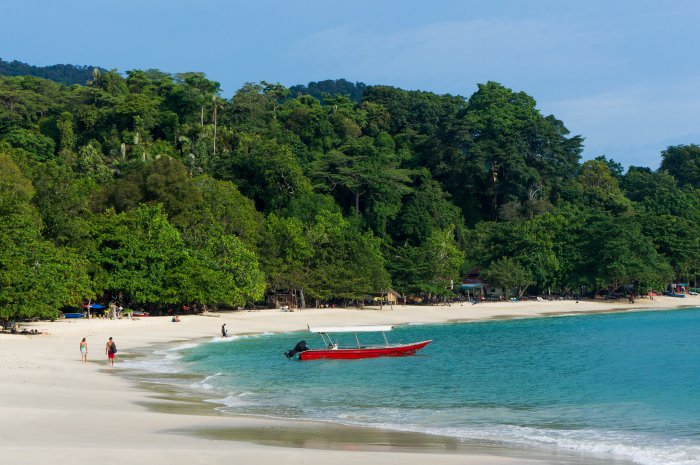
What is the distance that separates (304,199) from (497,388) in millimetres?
52586

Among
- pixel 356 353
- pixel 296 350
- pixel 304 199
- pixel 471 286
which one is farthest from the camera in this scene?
pixel 471 286

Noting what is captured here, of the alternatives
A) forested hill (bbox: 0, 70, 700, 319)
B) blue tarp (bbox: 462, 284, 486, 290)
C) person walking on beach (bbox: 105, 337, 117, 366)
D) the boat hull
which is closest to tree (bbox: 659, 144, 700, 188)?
forested hill (bbox: 0, 70, 700, 319)

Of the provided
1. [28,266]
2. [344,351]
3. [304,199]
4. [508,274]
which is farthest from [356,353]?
[508,274]

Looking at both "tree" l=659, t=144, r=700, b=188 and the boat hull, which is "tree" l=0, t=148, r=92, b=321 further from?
"tree" l=659, t=144, r=700, b=188

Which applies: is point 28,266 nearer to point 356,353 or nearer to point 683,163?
point 356,353

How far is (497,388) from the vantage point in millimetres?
26922

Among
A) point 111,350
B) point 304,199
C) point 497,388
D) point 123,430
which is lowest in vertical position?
point 497,388

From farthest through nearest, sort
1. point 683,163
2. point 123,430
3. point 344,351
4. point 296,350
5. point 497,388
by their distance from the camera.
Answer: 1. point 683,163
2. point 344,351
3. point 296,350
4. point 497,388
5. point 123,430

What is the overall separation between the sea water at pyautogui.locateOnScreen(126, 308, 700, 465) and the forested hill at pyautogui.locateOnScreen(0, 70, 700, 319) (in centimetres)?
1246

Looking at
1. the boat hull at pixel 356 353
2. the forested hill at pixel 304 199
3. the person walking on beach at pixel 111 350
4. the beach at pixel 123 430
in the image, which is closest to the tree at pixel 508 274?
the forested hill at pixel 304 199

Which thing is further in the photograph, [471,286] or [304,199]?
[471,286]

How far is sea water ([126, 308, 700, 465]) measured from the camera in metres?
18.4

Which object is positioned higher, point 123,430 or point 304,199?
point 304,199

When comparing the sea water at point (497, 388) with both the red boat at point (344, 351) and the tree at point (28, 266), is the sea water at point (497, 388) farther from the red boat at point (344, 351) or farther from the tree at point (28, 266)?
the tree at point (28, 266)
